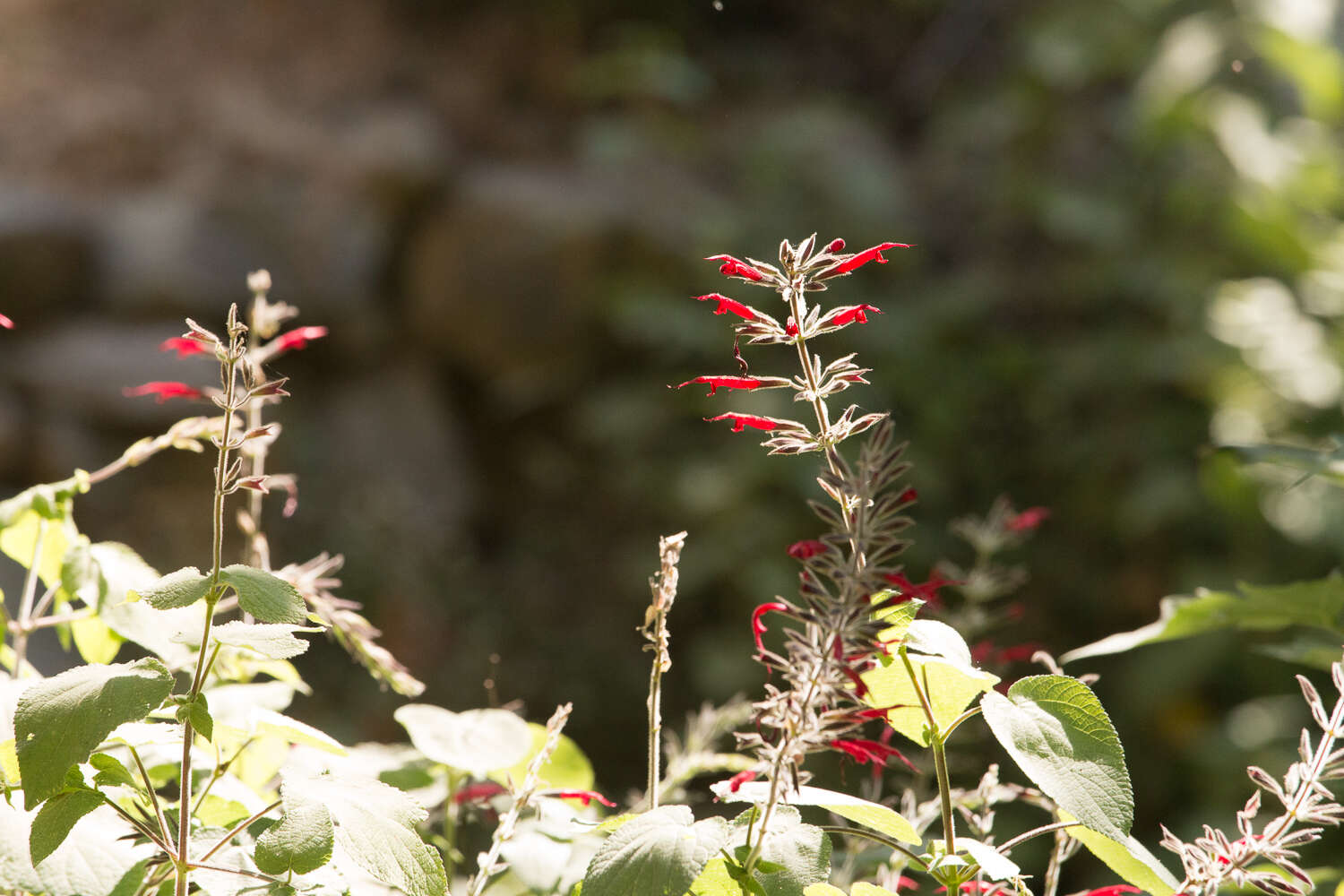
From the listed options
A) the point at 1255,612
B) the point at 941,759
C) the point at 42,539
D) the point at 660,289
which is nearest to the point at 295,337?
the point at 42,539

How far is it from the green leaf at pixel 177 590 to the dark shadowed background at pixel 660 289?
91.3 inches

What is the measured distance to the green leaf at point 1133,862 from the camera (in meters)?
0.33

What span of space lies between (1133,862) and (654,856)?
17 cm

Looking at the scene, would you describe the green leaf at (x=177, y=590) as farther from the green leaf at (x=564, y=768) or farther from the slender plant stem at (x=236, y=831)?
the green leaf at (x=564, y=768)

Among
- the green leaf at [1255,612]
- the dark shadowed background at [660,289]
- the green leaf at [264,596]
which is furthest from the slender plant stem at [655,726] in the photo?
the dark shadowed background at [660,289]

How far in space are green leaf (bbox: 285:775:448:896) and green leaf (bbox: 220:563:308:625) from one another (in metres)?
0.05

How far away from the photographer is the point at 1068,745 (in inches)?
12.6

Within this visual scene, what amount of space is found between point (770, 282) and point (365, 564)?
116 inches

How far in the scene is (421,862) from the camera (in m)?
0.30

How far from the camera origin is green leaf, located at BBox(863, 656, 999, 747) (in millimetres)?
348

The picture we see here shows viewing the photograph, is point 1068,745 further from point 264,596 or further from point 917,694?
point 264,596

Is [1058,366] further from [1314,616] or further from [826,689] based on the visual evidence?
[826,689]

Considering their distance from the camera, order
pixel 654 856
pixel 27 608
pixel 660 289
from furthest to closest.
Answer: pixel 660 289
pixel 27 608
pixel 654 856

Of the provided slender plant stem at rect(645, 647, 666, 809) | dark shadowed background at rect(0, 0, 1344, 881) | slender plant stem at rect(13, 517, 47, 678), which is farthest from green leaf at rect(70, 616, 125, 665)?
dark shadowed background at rect(0, 0, 1344, 881)
